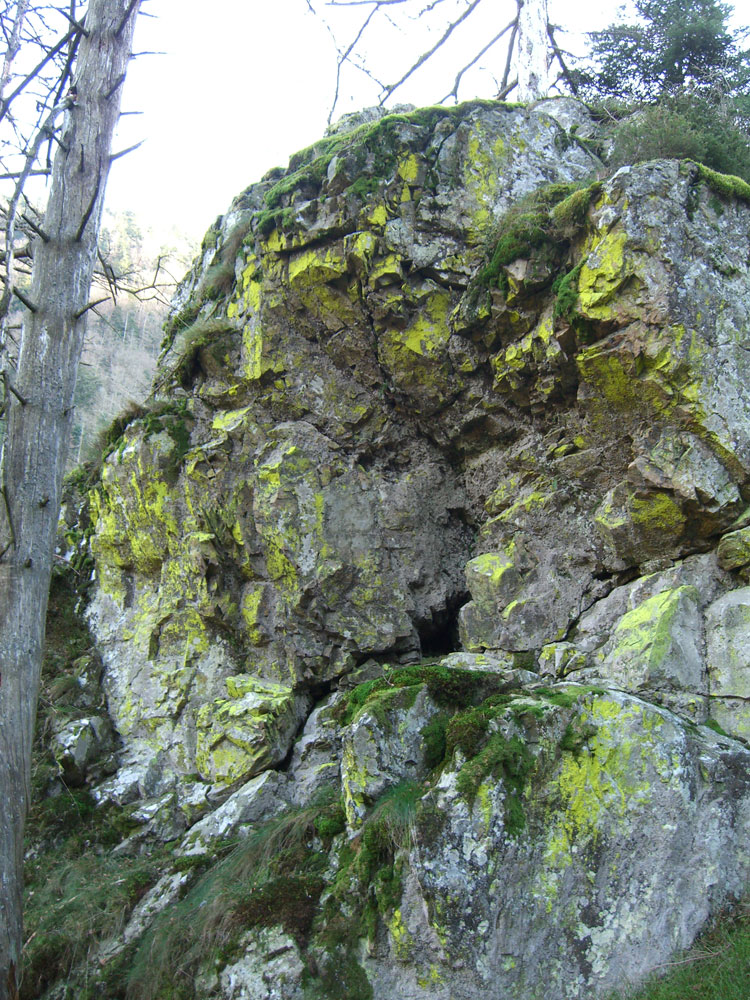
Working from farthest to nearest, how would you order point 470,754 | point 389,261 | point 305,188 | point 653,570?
point 305,188 < point 389,261 < point 653,570 < point 470,754

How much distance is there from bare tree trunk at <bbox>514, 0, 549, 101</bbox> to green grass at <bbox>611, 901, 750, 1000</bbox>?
37.0 feet

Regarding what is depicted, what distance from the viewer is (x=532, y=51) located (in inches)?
466

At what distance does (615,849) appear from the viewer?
4.70m

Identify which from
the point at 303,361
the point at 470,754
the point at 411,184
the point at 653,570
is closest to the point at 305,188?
the point at 411,184

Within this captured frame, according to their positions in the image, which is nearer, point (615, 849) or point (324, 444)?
point (615, 849)

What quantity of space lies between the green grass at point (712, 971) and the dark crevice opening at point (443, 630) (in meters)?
4.38

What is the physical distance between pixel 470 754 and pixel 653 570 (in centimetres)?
278

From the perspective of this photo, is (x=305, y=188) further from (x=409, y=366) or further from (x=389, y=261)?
(x=409, y=366)

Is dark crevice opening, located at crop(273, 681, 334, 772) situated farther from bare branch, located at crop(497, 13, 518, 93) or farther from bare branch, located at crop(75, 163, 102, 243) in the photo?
bare branch, located at crop(497, 13, 518, 93)

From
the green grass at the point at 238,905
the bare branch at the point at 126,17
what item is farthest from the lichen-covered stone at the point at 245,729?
the bare branch at the point at 126,17

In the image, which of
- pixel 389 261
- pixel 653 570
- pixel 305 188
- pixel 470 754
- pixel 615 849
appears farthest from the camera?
pixel 305 188

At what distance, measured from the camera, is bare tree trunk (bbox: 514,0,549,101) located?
11430mm

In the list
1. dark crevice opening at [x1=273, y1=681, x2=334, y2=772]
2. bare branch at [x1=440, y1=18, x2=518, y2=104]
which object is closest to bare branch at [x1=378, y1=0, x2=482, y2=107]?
bare branch at [x1=440, y1=18, x2=518, y2=104]

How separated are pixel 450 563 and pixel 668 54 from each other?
9651 millimetres
